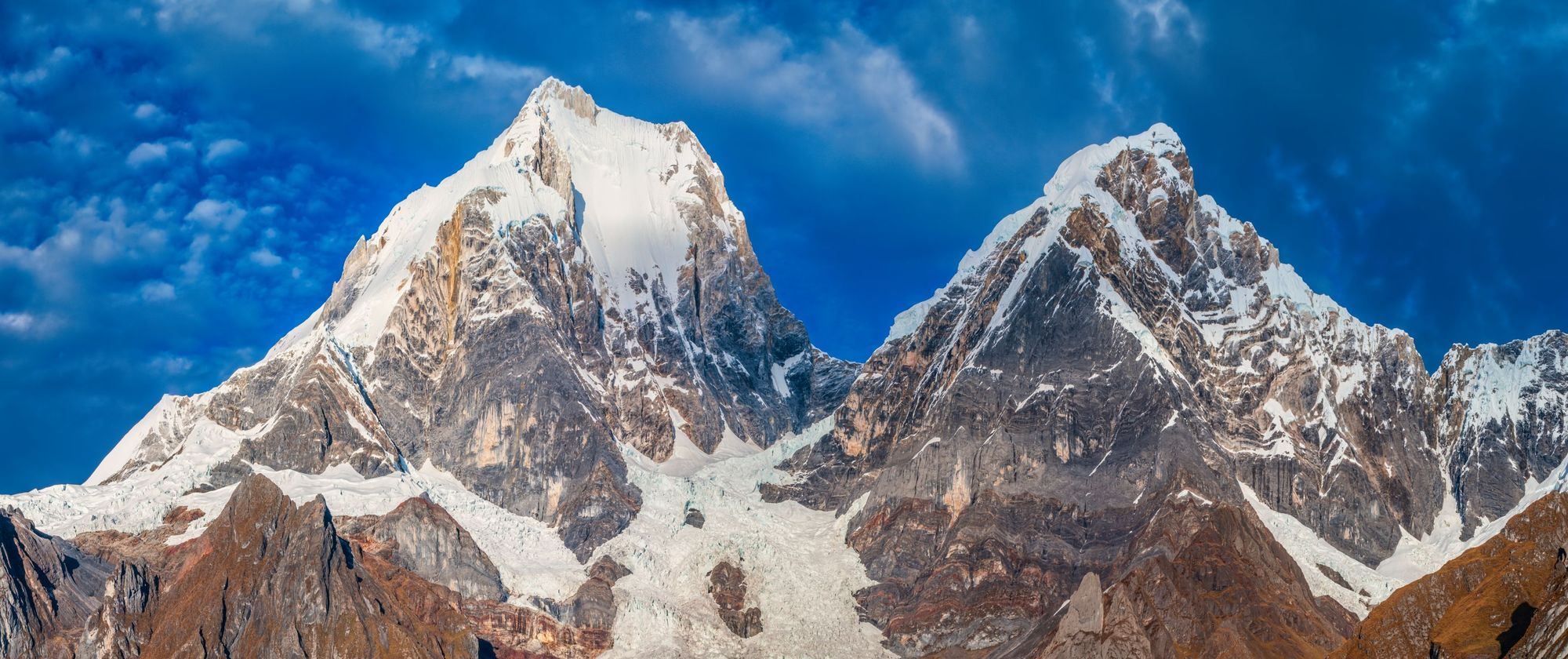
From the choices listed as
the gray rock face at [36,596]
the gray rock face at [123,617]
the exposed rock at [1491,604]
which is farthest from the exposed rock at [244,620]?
the exposed rock at [1491,604]

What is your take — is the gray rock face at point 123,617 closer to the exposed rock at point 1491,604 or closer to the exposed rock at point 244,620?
the exposed rock at point 244,620

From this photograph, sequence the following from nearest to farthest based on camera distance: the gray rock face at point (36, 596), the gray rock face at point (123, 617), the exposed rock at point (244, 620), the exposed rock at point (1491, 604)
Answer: the exposed rock at point (1491, 604)
the gray rock face at point (36, 596)
the gray rock face at point (123, 617)
the exposed rock at point (244, 620)

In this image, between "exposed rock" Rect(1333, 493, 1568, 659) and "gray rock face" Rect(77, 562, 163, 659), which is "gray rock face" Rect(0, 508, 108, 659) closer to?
"gray rock face" Rect(77, 562, 163, 659)

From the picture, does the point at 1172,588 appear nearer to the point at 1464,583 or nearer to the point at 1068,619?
the point at 1068,619

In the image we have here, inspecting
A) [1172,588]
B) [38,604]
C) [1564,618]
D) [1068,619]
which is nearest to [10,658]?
[38,604]

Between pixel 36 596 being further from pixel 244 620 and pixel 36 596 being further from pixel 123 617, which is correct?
pixel 244 620

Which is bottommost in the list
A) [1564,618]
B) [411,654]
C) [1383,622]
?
[1564,618]

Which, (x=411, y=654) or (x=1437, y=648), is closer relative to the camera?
(x=1437, y=648)
